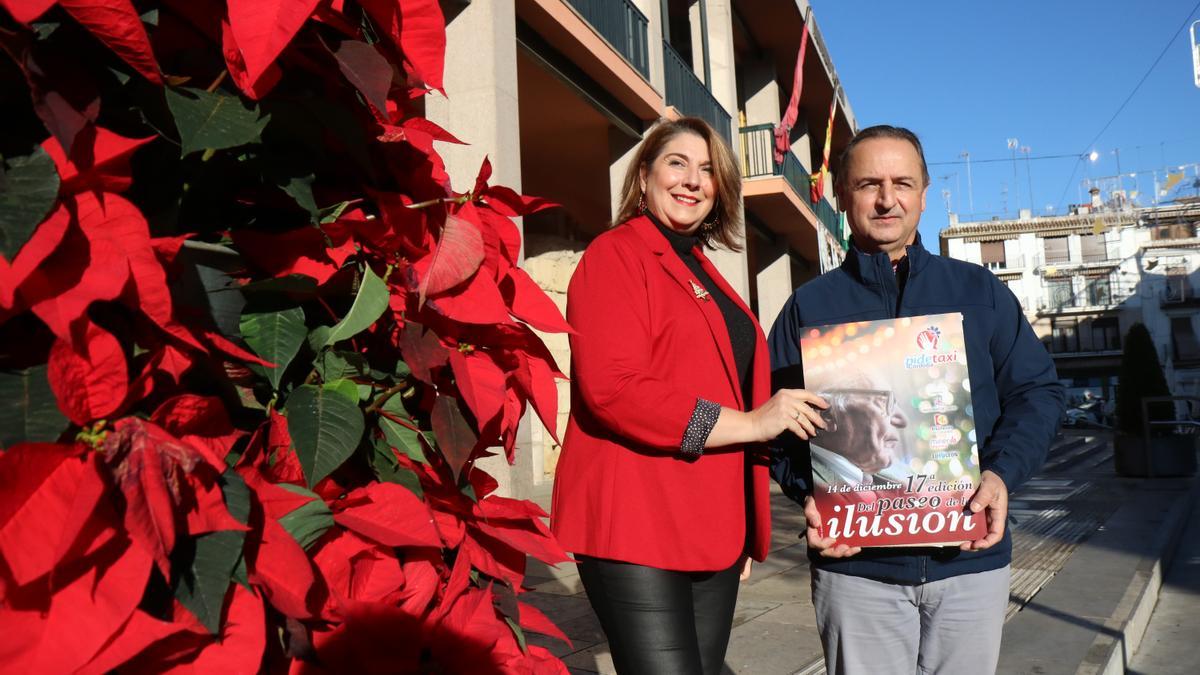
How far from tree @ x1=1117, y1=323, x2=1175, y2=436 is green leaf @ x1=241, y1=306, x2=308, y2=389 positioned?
15342 mm

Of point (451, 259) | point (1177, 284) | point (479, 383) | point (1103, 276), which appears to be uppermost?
point (1103, 276)

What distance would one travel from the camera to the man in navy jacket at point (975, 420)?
2.01 metres

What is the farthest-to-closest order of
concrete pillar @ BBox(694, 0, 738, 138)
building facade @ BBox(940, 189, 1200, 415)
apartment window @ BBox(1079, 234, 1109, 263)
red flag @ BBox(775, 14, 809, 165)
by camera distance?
1. apartment window @ BBox(1079, 234, 1109, 263)
2. building facade @ BBox(940, 189, 1200, 415)
3. red flag @ BBox(775, 14, 809, 165)
4. concrete pillar @ BBox(694, 0, 738, 138)

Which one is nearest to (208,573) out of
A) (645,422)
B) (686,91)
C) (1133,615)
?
(645,422)

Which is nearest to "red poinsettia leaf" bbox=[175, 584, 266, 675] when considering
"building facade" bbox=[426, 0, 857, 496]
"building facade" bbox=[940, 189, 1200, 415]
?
"building facade" bbox=[426, 0, 857, 496]

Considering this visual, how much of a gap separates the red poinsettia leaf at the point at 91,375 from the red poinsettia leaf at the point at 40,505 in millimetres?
33

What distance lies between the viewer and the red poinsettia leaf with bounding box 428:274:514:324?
81cm

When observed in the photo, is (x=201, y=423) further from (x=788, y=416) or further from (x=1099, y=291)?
(x=1099, y=291)

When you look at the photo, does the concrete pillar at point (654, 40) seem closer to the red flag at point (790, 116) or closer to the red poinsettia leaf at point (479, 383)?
the red flag at point (790, 116)

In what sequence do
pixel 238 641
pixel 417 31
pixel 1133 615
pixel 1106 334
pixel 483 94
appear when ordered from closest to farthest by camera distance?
pixel 238 641
pixel 417 31
pixel 1133 615
pixel 483 94
pixel 1106 334

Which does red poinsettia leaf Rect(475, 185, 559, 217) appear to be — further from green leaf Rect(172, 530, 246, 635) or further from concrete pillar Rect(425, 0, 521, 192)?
concrete pillar Rect(425, 0, 521, 192)

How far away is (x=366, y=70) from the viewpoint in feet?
2.55

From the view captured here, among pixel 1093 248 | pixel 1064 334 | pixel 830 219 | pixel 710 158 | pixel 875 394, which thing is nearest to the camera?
pixel 875 394

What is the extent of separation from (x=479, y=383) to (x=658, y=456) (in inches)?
44.7
